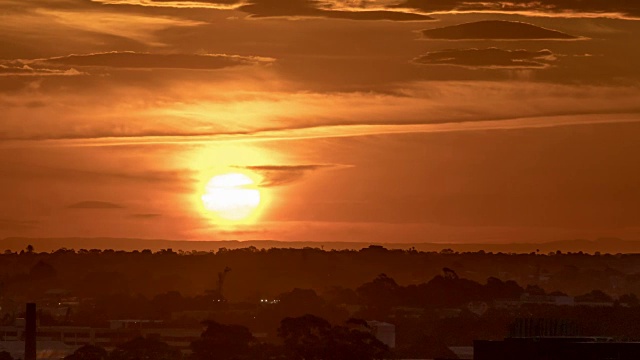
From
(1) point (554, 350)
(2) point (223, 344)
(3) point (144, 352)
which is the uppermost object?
(2) point (223, 344)

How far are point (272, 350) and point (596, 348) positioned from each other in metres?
79.6

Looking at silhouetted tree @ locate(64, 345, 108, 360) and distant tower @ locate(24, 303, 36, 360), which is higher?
distant tower @ locate(24, 303, 36, 360)

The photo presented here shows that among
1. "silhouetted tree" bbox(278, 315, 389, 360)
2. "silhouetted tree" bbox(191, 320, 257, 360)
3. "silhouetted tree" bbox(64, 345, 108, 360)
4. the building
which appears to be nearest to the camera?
the building

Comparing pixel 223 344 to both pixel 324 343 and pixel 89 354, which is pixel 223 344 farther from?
pixel 324 343

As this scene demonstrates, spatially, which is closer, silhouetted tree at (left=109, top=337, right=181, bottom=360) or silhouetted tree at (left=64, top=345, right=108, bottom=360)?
silhouetted tree at (left=64, top=345, right=108, bottom=360)

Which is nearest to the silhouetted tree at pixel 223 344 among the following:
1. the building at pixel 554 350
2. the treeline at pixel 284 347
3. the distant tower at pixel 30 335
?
the treeline at pixel 284 347

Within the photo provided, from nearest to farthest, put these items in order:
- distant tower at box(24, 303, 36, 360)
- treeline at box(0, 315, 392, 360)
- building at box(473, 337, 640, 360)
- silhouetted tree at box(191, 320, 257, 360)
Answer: building at box(473, 337, 640, 360)
treeline at box(0, 315, 392, 360)
distant tower at box(24, 303, 36, 360)
silhouetted tree at box(191, 320, 257, 360)

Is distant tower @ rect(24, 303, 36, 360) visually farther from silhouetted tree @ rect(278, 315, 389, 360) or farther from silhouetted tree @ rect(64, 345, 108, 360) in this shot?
silhouetted tree @ rect(278, 315, 389, 360)

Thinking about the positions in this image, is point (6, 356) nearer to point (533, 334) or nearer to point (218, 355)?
point (218, 355)

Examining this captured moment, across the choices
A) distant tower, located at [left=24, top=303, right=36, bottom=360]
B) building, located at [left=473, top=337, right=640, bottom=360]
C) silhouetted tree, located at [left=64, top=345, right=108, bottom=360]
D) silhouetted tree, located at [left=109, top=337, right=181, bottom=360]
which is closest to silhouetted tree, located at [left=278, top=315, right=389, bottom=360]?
silhouetted tree, located at [left=109, top=337, right=181, bottom=360]

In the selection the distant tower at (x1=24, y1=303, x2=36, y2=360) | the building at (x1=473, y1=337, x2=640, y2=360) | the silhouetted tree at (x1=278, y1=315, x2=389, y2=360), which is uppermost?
the distant tower at (x1=24, y1=303, x2=36, y2=360)

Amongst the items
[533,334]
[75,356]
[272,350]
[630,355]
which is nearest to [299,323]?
[272,350]

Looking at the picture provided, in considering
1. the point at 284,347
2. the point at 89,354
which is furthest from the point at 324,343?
the point at 89,354

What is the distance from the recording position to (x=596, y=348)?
361 feet
